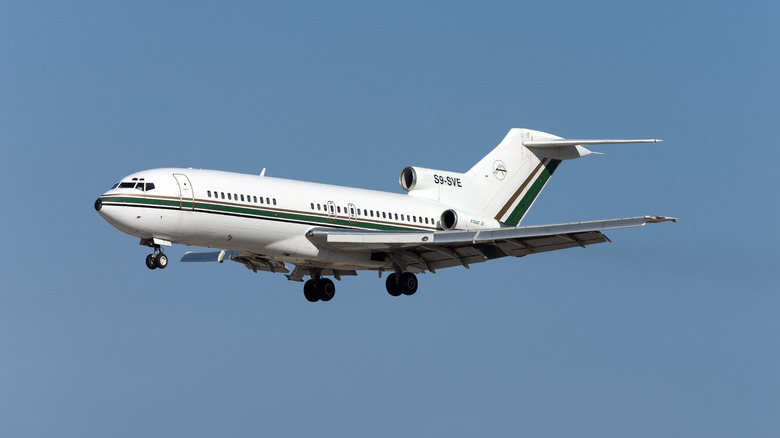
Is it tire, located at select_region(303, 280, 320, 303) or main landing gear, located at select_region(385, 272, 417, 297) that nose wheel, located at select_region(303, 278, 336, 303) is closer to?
tire, located at select_region(303, 280, 320, 303)

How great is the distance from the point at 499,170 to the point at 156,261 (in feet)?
48.3

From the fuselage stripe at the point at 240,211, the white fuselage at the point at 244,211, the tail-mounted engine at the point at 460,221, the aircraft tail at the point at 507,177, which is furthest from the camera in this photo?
the aircraft tail at the point at 507,177

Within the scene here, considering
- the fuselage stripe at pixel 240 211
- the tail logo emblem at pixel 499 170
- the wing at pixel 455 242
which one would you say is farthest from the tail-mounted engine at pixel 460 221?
the tail logo emblem at pixel 499 170

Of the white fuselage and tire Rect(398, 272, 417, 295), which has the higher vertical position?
the white fuselage

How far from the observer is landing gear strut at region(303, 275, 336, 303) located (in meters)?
42.4

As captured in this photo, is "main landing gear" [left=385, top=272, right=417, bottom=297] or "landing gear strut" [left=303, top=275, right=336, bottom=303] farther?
"landing gear strut" [left=303, top=275, right=336, bottom=303]

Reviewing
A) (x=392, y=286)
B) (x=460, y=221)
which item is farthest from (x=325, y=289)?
(x=460, y=221)

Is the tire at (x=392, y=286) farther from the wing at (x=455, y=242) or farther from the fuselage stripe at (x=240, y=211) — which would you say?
the fuselage stripe at (x=240, y=211)

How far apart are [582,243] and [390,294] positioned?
22.8 ft

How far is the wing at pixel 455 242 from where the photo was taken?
37531mm

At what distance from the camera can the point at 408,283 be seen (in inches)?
1620

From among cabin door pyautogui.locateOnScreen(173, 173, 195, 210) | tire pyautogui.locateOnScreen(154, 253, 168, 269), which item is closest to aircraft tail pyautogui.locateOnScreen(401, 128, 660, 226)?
cabin door pyautogui.locateOnScreen(173, 173, 195, 210)

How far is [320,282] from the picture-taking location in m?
42.5

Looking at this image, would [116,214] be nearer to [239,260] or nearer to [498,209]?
[239,260]
